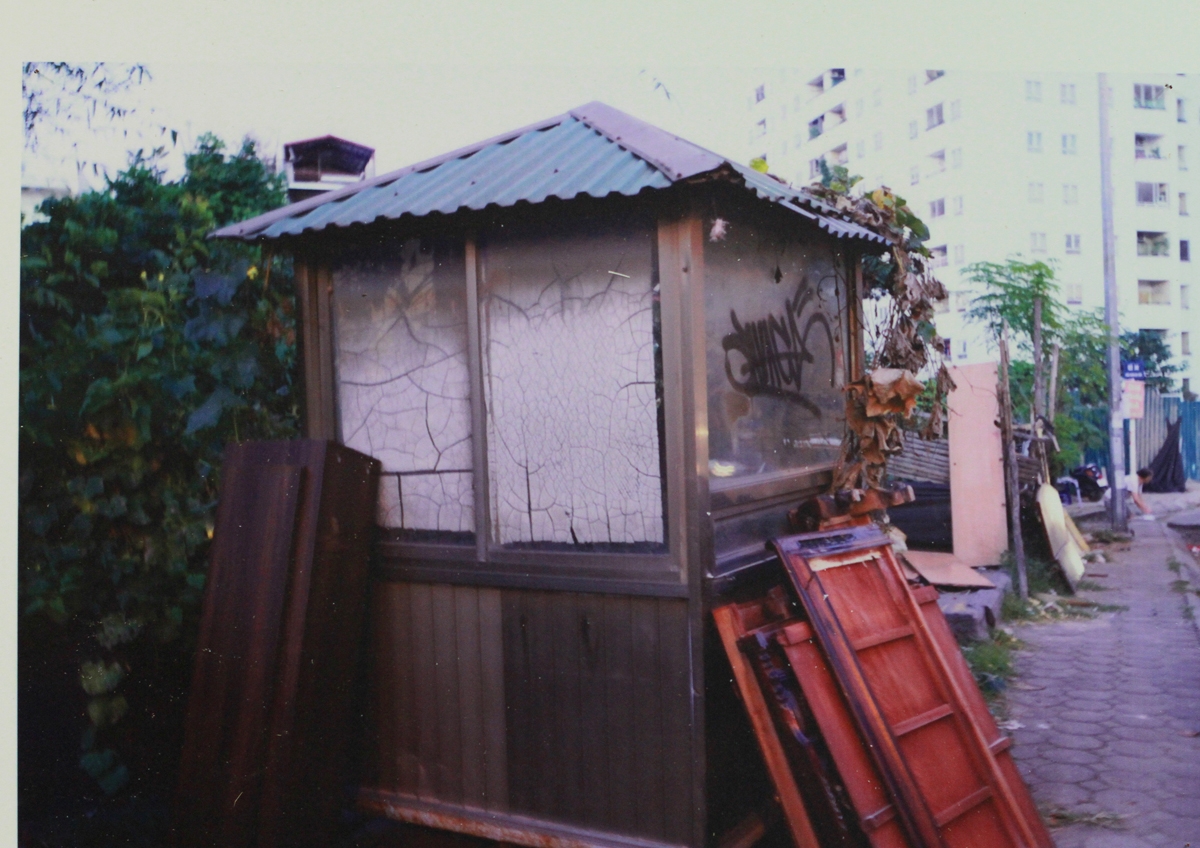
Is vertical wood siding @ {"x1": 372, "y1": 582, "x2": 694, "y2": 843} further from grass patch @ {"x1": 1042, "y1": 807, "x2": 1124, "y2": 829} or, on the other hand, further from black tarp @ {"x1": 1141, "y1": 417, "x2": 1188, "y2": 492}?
black tarp @ {"x1": 1141, "y1": 417, "x2": 1188, "y2": 492}

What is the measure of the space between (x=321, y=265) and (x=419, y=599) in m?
1.65

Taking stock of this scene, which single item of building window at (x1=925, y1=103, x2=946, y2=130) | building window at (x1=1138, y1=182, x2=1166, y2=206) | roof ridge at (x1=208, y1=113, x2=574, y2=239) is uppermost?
building window at (x1=1138, y1=182, x2=1166, y2=206)

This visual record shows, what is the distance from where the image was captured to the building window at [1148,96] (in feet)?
13.6

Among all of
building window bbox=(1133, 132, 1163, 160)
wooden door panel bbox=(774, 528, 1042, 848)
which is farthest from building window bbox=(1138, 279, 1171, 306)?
wooden door panel bbox=(774, 528, 1042, 848)

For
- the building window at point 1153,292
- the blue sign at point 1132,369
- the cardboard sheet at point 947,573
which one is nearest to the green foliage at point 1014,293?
the blue sign at point 1132,369

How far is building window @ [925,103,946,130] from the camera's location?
5.21 m

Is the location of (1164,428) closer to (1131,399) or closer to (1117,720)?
(1131,399)

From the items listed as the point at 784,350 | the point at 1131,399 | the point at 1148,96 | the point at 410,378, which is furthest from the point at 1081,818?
the point at 1131,399

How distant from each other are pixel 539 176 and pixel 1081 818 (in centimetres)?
388

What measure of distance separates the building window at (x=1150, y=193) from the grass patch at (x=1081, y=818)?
6128 millimetres

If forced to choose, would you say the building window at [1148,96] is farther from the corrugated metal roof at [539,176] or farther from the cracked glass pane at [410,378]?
the cracked glass pane at [410,378]

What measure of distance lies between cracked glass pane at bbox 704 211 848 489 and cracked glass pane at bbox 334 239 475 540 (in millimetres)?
1106

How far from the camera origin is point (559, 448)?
11.9 ft

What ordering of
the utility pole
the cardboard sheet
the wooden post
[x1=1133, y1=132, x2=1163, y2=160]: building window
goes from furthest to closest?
the utility pole → the wooden post → the cardboard sheet → [x1=1133, y1=132, x2=1163, y2=160]: building window
